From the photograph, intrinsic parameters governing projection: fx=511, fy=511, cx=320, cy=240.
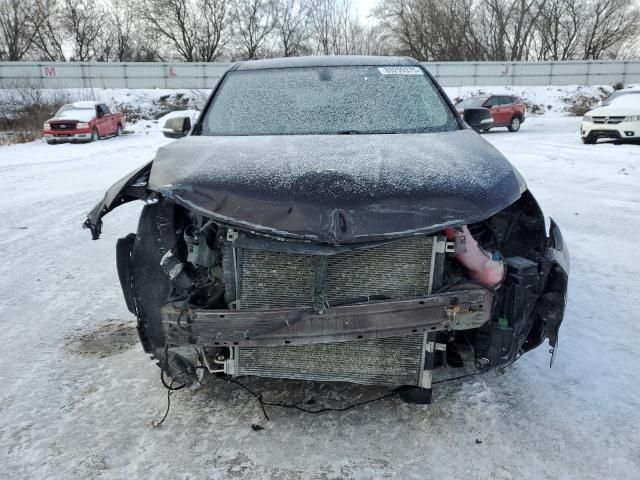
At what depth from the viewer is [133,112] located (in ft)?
93.1

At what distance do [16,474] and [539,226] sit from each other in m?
2.87

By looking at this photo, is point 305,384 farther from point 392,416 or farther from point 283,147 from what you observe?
point 283,147

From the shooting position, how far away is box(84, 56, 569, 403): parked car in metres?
2.22

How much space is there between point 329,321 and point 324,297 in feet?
0.36

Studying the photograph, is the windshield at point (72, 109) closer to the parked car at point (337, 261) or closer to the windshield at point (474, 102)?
the windshield at point (474, 102)

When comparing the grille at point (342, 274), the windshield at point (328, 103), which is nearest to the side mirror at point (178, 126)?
the windshield at point (328, 103)

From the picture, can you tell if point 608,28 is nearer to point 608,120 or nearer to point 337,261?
point 608,120

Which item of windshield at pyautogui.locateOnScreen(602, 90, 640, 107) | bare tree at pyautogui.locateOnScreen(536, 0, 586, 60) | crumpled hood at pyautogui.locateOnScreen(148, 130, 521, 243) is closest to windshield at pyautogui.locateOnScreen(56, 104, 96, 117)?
windshield at pyautogui.locateOnScreen(602, 90, 640, 107)

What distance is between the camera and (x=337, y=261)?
91.6 inches

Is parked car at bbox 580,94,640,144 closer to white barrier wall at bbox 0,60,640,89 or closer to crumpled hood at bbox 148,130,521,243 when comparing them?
crumpled hood at bbox 148,130,521,243

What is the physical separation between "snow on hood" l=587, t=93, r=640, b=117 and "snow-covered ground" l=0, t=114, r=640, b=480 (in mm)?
10828

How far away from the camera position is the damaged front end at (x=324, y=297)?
7.48 ft

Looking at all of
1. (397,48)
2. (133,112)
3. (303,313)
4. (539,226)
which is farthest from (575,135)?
(397,48)

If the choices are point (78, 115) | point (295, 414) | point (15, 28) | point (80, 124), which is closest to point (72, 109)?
point (78, 115)
